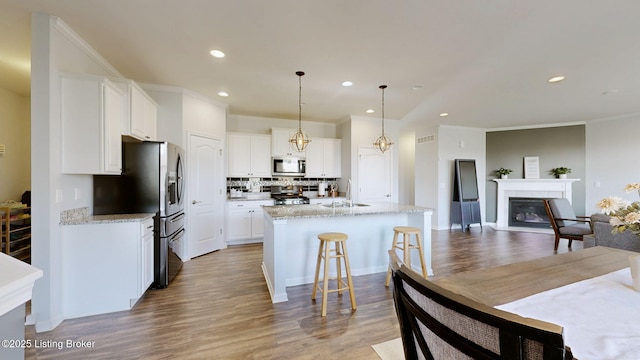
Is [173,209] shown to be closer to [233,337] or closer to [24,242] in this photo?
[233,337]

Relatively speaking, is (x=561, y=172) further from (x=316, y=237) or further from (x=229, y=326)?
(x=229, y=326)

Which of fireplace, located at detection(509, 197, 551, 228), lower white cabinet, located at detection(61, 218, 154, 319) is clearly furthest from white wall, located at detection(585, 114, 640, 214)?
lower white cabinet, located at detection(61, 218, 154, 319)

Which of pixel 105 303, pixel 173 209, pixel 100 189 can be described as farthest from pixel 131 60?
pixel 105 303

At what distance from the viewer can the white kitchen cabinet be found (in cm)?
469

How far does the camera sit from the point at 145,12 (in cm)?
211

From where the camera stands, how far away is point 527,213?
20.4 ft

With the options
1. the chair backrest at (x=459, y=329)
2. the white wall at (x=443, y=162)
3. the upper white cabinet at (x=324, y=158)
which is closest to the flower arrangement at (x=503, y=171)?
the white wall at (x=443, y=162)

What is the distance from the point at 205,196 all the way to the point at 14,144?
3204 mm

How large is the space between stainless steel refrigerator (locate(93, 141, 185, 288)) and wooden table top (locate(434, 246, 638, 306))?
9.76 ft

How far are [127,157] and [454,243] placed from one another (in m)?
5.39

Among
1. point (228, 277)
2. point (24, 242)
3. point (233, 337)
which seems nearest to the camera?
point (233, 337)

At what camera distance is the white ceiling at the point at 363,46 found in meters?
2.06

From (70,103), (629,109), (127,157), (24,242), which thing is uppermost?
(629,109)

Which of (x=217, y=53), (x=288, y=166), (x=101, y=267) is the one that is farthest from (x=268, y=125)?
(x=101, y=267)
